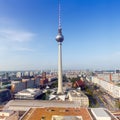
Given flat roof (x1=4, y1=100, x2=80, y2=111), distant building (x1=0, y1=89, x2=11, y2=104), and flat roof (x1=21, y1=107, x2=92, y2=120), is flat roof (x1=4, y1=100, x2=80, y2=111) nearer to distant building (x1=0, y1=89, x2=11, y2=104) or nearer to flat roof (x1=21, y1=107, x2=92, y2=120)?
flat roof (x1=21, y1=107, x2=92, y2=120)

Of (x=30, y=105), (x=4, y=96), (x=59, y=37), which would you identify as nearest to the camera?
(x=30, y=105)

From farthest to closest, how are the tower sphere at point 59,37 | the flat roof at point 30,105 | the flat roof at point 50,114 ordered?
1. the tower sphere at point 59,37
2. the flat roof at point 30,105
3. the flat roof at point 50,114

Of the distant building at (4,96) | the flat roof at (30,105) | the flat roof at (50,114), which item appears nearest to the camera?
the flat roof at (50,114)

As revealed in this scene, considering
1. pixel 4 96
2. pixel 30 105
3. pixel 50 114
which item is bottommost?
pixel 4 96

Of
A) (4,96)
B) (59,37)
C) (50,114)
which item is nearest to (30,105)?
(50,114)

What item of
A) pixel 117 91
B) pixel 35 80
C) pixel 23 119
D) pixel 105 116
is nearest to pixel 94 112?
pixel 105 116

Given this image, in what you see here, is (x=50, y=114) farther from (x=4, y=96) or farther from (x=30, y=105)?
(x=4, y=96)

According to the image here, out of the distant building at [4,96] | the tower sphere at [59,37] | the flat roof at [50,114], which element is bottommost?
the distant building at [4,96]

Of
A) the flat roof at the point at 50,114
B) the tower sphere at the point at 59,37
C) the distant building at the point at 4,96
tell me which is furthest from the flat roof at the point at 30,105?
the tower sphere at the point at 59,37

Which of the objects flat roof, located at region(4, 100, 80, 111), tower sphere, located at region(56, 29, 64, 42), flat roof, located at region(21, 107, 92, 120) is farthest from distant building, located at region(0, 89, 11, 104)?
flat roof, located at region(21, 107, 92, 120)

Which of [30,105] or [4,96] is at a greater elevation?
[30,105]

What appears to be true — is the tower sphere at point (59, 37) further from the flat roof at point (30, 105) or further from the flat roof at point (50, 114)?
the flat roof at point (50, 114)
